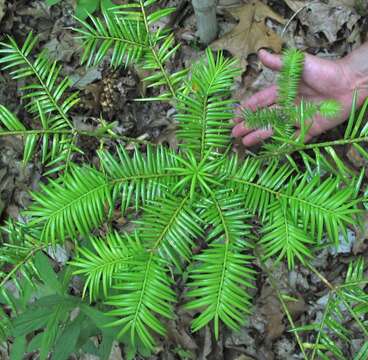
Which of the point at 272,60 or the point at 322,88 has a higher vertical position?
the point at 272,60

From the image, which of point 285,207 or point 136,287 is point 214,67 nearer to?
point 285,207

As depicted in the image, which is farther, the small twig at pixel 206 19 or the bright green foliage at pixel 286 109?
the small twig at pixel 206 19

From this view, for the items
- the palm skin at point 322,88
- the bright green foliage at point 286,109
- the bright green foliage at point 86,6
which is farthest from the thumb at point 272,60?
the bright green foliage at point 86,6

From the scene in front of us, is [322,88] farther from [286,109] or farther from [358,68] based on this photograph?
[286,109]

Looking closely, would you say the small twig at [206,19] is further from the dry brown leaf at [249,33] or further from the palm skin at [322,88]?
the palm skin at [322,88]

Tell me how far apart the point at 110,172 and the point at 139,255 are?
0.32 meters

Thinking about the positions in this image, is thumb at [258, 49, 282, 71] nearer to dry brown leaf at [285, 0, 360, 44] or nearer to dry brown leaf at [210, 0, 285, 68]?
dry brown leaf at [210, 0, 285, 68]

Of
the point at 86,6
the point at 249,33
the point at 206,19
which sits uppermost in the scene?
the point at 86,6

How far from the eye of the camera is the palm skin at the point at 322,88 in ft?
7.25

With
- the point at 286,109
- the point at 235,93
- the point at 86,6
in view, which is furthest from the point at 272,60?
the point at 86,6

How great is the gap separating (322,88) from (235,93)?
0.53 m

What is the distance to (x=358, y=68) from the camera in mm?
2229

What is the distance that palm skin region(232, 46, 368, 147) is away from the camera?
7.25ft

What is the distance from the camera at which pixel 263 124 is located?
1.52 meters
